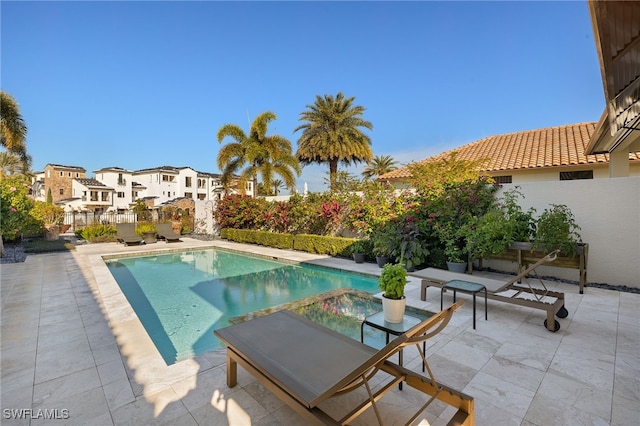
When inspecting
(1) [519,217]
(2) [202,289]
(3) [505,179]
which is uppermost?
(3) [505,179]

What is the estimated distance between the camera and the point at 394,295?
130 inches

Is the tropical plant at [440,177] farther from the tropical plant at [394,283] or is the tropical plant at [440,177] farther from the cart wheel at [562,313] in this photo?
the tropical plant at [394,283]

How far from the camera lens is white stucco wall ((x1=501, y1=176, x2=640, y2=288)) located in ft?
20.9

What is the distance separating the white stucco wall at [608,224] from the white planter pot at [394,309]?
633 cm

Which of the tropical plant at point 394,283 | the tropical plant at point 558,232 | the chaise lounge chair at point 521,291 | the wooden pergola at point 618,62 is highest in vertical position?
the wooden pergola at point 618,62

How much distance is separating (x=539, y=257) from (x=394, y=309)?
5375 mm

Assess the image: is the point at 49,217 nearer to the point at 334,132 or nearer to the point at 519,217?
the point at 334,132

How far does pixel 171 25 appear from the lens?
36.8 ft

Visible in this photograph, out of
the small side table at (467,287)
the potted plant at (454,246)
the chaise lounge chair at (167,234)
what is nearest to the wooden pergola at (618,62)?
the small side table at (467,287)

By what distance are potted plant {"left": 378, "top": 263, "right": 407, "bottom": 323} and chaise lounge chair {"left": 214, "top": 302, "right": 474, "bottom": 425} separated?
2.04 ft

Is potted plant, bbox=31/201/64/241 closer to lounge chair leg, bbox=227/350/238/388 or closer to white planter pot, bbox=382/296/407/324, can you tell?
lounge chair leg, bbox=227/350/238/388

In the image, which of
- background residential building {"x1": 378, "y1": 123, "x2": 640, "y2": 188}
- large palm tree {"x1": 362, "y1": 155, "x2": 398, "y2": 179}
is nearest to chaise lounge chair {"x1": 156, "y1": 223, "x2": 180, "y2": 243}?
background residential building {"x1": 378, "y1": 123, "x2": 640, "y2": 188}

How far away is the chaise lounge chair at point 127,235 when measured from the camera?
46.0ft

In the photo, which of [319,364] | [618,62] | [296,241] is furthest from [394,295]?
[296,241]
